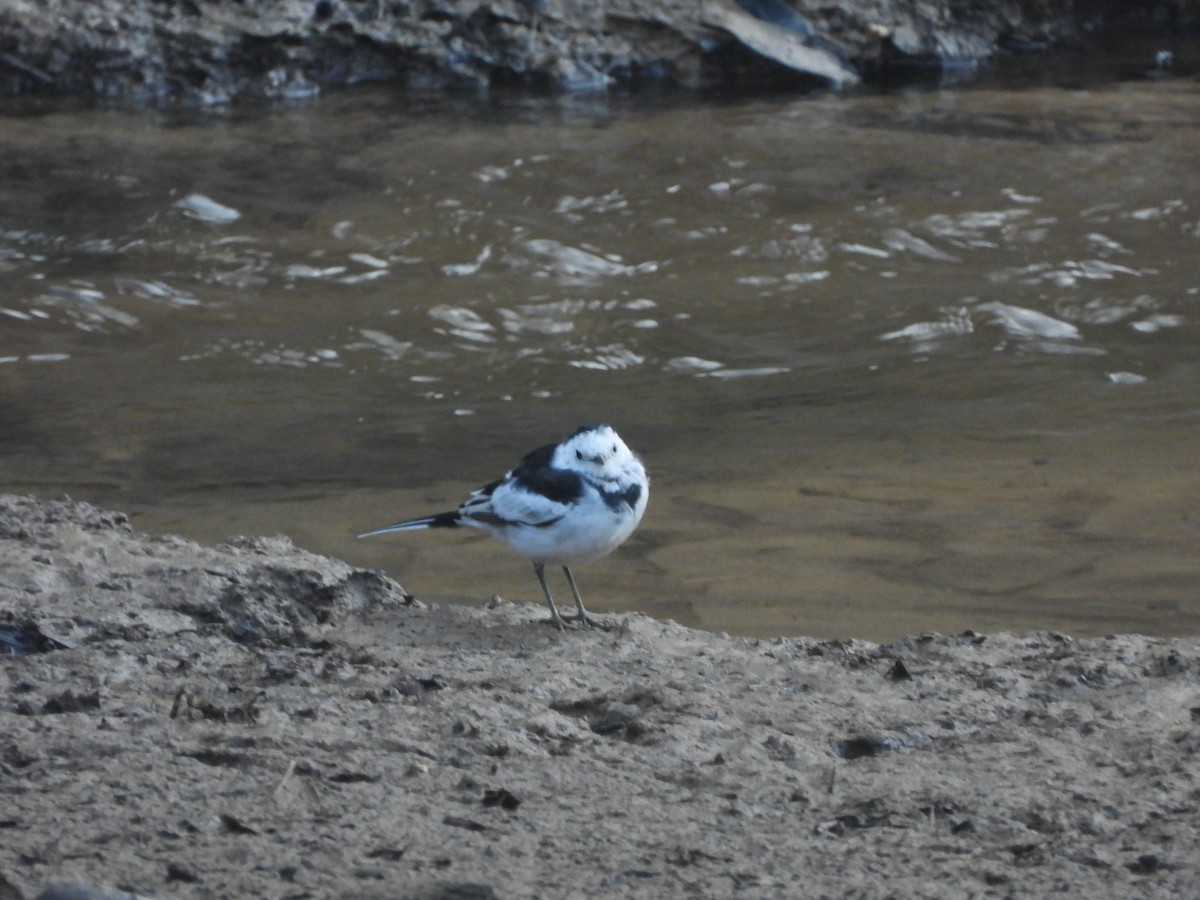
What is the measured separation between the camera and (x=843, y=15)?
14.1m

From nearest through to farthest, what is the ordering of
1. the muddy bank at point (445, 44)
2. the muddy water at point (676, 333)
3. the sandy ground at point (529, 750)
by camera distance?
the sandy ground at point (529, 750)
the muddy water at point (676, 333)
the muddy bank at point (445, 44)

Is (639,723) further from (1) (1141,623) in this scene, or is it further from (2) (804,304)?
(2) (804,304)

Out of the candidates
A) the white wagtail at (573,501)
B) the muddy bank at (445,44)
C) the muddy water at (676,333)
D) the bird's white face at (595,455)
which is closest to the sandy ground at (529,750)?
the white wagtail at (573,501)

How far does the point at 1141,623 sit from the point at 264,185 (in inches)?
302

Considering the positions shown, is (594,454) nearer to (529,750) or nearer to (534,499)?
(534,499)

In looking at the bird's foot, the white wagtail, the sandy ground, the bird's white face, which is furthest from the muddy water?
the sandy ground

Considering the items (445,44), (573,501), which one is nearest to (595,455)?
(573,501)

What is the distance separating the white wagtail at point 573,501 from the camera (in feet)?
15.2

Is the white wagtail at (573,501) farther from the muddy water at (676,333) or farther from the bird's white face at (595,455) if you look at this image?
the muddy water at (676,333)

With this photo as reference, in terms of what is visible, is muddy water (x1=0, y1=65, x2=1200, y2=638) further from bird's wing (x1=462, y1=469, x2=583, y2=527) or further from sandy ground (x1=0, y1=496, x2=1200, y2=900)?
sandy ground (x1=0, y1=496, x2=1200, y2=900)

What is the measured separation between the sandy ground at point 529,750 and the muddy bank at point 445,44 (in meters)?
9.16

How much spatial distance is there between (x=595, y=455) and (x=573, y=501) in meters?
0.16

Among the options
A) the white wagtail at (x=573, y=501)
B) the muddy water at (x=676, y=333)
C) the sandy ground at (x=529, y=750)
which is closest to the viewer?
the sandy ground at (x=529, y=750)

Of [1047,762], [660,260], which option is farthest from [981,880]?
[660,260]
